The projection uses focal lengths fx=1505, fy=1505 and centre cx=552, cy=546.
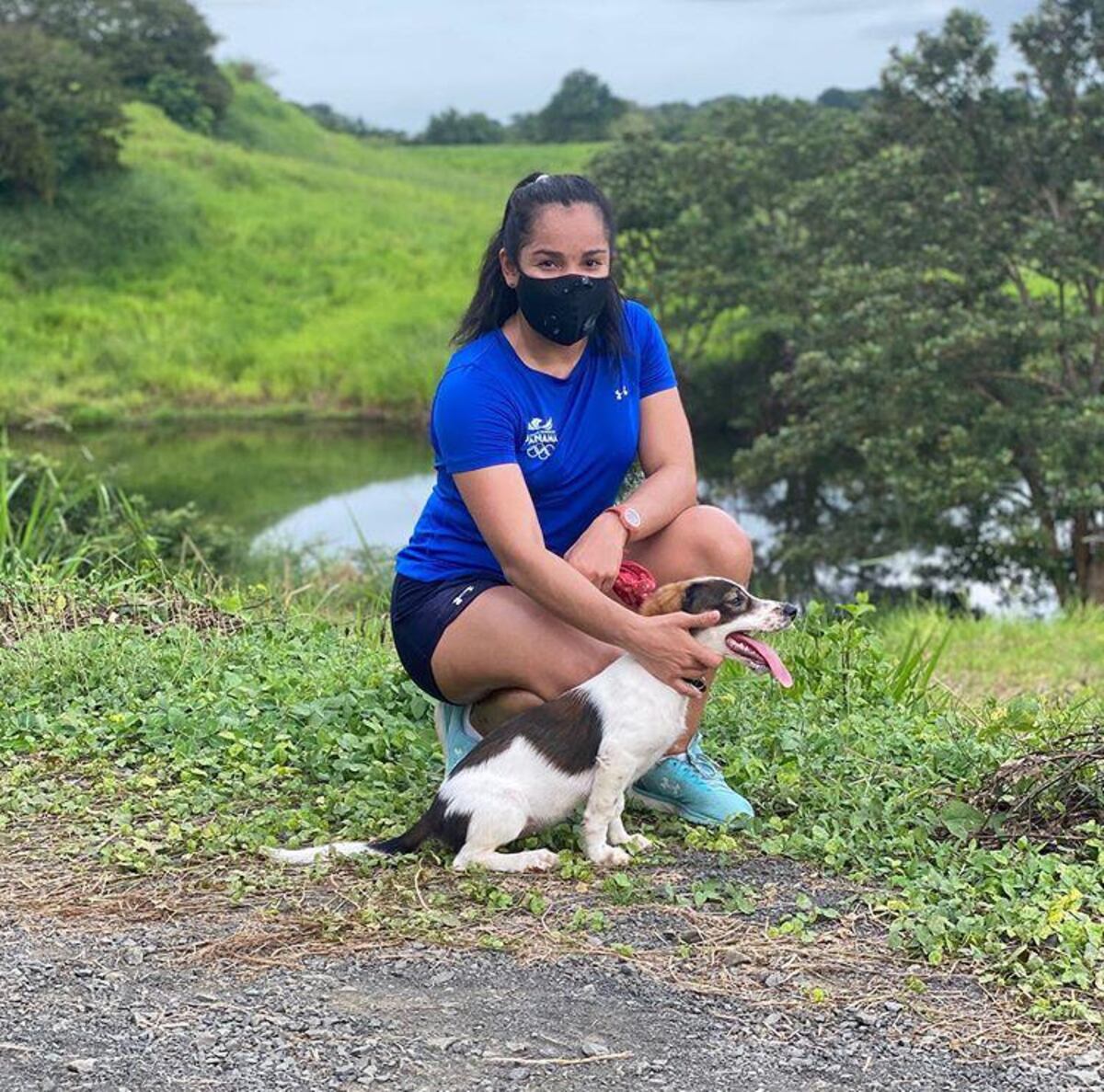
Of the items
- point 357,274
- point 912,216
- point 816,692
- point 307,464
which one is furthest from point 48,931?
point 357,274

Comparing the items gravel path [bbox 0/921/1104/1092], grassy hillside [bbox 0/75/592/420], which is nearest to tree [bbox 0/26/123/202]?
grassy hillside [bbox 0/75/592/420]

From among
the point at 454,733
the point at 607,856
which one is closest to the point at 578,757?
the point at 607,856

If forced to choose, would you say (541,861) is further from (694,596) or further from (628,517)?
(628,517)

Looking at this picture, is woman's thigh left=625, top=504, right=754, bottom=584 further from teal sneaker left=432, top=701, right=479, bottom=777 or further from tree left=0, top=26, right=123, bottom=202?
tree left=0, top=26, right=123, bottom=202

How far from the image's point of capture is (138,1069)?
2.54m

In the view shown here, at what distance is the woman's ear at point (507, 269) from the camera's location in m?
3.73

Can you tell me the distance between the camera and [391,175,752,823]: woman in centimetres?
360

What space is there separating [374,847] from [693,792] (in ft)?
2.63

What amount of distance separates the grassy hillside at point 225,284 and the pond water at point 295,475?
1262 millimetres

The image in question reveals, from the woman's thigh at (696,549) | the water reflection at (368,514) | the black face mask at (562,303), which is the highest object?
the black face mask at (562,303)

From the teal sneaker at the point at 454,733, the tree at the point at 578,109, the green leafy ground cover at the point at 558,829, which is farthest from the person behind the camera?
the tree at the point at 578,109

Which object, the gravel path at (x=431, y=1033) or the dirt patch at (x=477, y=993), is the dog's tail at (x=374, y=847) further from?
the gravel path at (x=431, y=1033)

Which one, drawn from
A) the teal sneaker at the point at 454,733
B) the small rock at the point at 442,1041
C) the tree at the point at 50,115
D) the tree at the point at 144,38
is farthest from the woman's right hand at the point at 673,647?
the tree at the point at 144,38

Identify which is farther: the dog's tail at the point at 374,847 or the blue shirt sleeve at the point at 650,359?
the blue shirt sleeve at the point at 650,359
